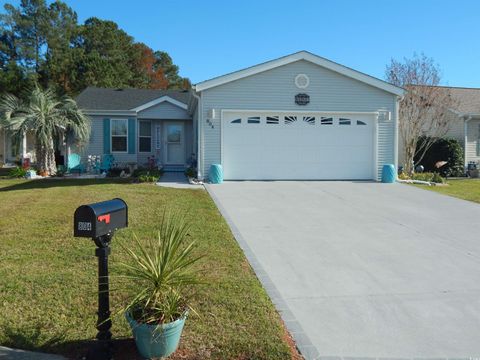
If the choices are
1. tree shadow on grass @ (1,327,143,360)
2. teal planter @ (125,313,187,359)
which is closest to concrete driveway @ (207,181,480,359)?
teal planter @ (125,313,187,359)

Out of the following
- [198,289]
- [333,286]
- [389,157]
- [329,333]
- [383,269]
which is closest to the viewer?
[329,333]

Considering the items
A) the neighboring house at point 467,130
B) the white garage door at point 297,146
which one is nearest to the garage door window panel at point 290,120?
the white garage door at point 297,146

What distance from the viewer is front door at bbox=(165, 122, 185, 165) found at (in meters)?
19.4

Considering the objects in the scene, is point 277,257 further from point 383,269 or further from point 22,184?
point 22,184

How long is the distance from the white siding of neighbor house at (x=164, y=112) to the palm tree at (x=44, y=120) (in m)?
2.49

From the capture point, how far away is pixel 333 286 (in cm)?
496

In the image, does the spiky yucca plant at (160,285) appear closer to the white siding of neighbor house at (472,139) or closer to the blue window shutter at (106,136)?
the blue window shutter at (106,136)

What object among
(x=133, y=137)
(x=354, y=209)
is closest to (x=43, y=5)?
(x=133, y=137)

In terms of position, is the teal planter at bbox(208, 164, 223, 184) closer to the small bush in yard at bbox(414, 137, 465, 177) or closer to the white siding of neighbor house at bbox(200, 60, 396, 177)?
the white siding of neighbor house at bbox(200, 60, 396, 177)

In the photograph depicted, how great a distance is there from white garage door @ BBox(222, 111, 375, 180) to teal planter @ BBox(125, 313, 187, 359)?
11139mm

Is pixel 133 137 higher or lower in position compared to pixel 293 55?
lower

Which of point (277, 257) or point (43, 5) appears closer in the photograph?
point (277, 257)

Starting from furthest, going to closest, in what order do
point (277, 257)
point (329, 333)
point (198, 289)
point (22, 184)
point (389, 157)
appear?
point (389, 157) → point (22, 184) → point (277, 257) → point (198, 289) → point (329, 333)

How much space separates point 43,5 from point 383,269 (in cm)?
3748
